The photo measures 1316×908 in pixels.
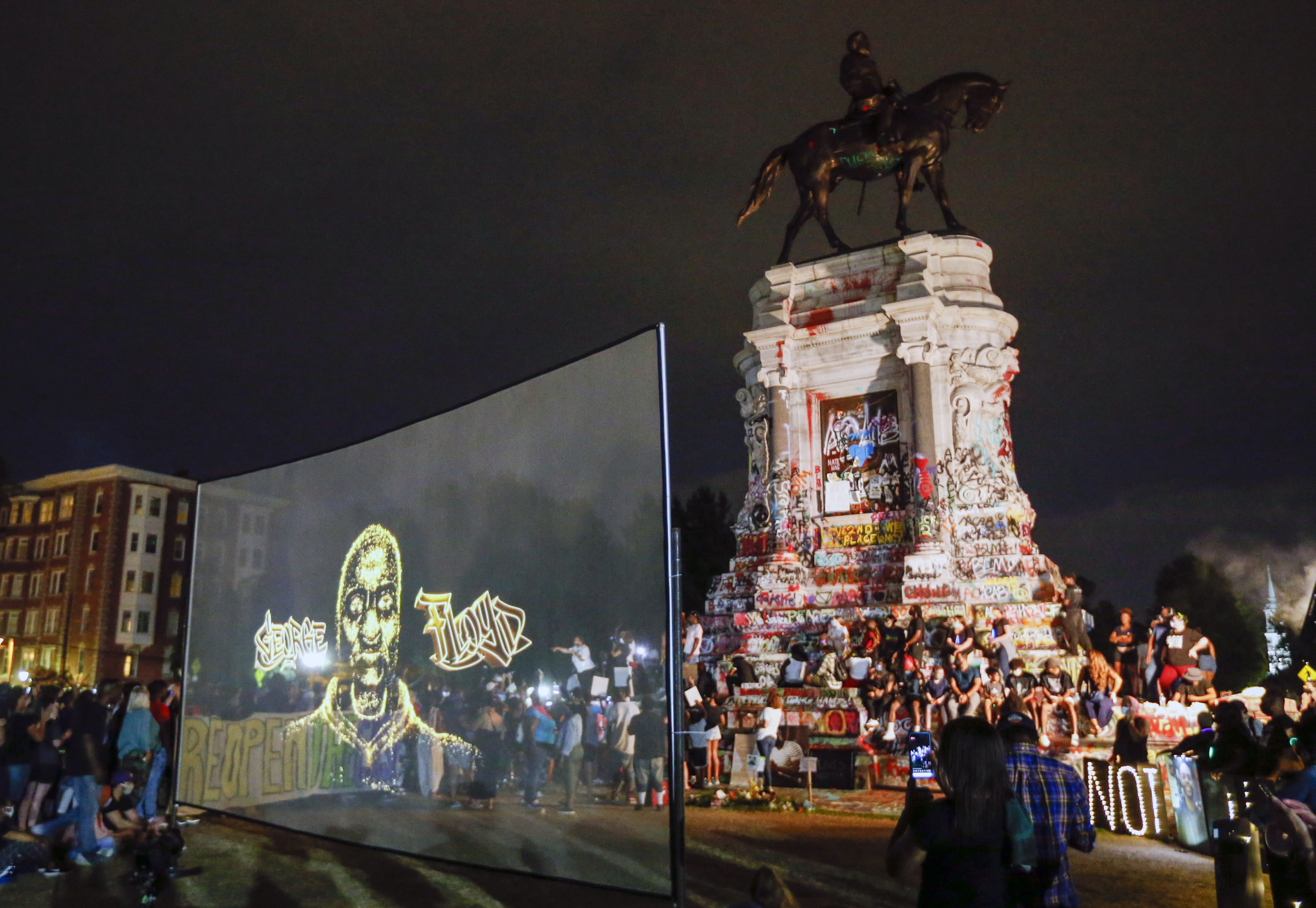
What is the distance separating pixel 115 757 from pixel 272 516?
3.40 m

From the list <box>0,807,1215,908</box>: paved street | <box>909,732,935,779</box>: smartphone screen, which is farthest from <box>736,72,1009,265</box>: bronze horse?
<box>909,732,935,779</box>: smartphone screen

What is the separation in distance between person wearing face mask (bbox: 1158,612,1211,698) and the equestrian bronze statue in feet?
35.1

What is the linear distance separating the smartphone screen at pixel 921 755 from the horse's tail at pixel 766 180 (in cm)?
2023

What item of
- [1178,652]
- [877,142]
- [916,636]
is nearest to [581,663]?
[1178,652]

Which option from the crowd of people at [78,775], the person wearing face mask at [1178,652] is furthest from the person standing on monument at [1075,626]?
the crowd of people at [78,775]

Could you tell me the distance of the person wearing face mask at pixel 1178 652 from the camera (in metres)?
15.5

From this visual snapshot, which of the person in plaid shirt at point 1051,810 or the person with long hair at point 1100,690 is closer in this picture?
the person in plaid shirt at point 1051,810

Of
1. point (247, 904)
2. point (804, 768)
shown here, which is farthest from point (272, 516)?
point (804, 768)

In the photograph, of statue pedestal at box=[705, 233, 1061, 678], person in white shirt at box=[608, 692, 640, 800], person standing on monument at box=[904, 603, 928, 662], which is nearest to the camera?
person in white shirt at box=[608, 692, 640, 800]

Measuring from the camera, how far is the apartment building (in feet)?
186

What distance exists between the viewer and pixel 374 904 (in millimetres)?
8133

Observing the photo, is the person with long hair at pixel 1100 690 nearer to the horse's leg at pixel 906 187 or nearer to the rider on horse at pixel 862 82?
the horse's leg at pixel 906 187

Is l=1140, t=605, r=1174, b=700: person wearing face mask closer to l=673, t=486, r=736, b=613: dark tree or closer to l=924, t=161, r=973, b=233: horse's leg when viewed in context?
l=924, t=161, r=973, b=233: horse's leg

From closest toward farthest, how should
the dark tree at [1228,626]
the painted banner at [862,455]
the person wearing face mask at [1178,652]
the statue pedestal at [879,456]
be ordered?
the person wearing face mask at [1178,652], the statue pedestal at [879,456], the painted banner at [862,455], the dark tree at [1228,626]
